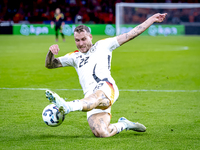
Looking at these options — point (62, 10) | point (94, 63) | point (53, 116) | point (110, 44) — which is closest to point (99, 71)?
point (94, 63)

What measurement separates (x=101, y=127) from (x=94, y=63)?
89 centimetres

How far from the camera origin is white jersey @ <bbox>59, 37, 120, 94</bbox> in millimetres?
4434

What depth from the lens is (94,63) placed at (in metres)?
4.47

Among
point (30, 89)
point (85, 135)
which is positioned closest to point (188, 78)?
point (30, 89)

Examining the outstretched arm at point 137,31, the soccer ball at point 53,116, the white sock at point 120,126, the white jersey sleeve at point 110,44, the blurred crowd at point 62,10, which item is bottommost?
the blurred crowd at point 62,10

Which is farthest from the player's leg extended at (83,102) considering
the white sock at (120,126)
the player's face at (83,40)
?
the player's face at (83,40)

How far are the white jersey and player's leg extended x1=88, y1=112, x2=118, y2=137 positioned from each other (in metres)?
0.43

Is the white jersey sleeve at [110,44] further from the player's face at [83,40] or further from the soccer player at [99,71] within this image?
the player's face at [83,40]

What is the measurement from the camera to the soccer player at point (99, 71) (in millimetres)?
4160

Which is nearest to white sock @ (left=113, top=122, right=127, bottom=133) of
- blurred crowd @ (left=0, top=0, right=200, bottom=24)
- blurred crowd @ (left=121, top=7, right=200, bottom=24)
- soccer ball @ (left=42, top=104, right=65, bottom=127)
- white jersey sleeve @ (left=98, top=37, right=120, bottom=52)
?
soccer ball @ (left=42, top=104, right=65, bottom=127)

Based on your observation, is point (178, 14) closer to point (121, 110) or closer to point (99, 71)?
point (121, 110)

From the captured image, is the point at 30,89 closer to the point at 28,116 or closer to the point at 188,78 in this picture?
the point at 28,116

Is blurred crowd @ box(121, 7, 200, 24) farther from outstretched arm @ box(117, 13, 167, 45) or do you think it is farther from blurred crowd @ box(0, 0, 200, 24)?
outstretched arm @ box(117, 13, 167, 45)

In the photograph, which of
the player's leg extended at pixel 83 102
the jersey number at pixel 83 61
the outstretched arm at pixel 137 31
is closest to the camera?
the player's leg extended at pixel 83 102
